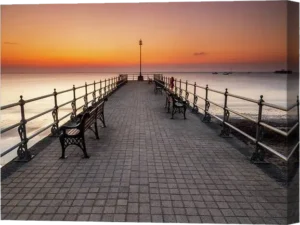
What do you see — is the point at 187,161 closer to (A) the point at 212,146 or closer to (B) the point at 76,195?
(A) the point at 212,146

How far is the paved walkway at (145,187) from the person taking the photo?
11.1 ft

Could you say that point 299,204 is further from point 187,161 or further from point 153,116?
point 153,116

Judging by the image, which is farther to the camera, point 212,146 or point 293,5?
point 212,146

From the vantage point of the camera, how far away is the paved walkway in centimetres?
338

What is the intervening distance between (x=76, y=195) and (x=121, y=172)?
1.05 metres

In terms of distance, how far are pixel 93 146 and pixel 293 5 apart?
493 cm

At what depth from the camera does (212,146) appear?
6.44m

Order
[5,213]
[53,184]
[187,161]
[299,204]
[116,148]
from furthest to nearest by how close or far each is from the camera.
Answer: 1. [116,148]
2. [187,161]
3. [53,184]
4. [299,204]
5. [5,213]

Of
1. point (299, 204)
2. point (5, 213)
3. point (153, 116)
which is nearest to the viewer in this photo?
point (5, 213)

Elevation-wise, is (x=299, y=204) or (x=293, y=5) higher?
(x=293, y=5)

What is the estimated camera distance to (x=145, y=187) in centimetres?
417

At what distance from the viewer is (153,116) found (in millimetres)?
10703

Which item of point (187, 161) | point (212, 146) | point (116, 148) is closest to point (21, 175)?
point (116, 148)

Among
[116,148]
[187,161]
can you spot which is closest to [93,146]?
[116,148]
